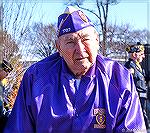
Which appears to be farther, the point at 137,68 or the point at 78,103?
the point at 137,68

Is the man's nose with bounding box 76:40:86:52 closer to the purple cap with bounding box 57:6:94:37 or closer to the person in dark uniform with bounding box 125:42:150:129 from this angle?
the purple cap with bounding box 57:6:94:37

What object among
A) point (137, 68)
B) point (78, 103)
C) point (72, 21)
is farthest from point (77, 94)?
point (137, 68)

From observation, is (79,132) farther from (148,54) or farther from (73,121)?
(148,54)

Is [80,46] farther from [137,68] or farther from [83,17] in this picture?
[137,68]

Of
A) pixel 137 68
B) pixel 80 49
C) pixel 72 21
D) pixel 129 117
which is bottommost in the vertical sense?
pixel 137 68

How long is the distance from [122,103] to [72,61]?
27cm

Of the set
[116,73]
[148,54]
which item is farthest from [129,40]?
[116,73]

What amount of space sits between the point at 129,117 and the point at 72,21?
47cm

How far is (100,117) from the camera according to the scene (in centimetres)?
135

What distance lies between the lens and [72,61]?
4.54 feet

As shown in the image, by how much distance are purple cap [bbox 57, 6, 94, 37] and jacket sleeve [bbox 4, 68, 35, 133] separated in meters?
0.28

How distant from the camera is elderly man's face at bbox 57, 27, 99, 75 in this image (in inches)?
53.3

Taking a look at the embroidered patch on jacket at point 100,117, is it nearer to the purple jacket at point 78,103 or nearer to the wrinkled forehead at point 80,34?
the purple jacket at point 78,103

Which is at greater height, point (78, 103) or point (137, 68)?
point (78, 103)
